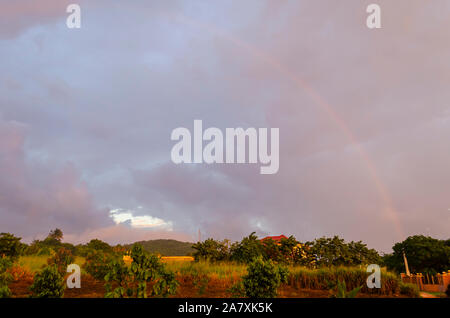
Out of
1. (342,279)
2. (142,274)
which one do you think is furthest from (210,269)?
(142,274)

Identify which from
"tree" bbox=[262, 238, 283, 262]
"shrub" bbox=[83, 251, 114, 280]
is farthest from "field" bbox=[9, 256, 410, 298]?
"tree" bbox=[262, 238, 283, 262]

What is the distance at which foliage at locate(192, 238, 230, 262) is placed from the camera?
20703 mm

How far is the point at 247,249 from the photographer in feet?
66.8

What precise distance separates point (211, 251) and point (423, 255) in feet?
111

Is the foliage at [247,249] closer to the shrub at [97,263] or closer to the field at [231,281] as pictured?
the field at [231,281]

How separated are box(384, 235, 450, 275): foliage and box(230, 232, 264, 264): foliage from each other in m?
28.4

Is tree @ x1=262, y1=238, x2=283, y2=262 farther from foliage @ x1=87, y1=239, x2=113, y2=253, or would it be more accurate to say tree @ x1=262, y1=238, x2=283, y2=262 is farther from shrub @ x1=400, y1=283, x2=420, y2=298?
foliage @ x1=87, y1=239, x2=113, y2=253

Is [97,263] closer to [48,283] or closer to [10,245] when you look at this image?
[48,283]

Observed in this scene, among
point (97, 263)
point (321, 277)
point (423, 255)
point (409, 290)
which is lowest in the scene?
point (423, 255)
